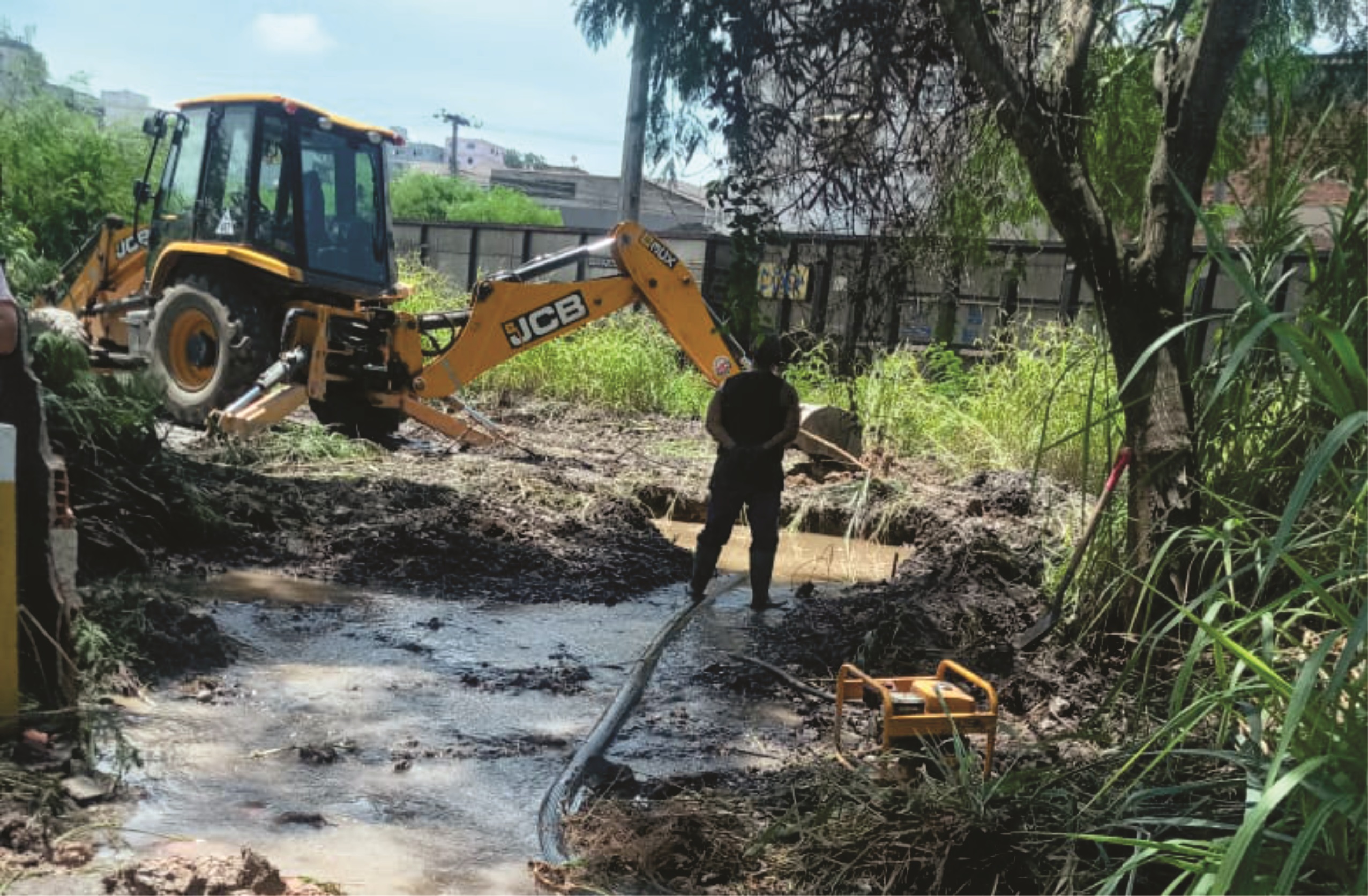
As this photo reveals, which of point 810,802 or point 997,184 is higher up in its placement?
point 997,184

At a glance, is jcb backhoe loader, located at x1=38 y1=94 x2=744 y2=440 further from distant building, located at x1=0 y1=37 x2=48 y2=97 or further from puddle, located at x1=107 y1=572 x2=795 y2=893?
distant building, located at x1=0 y1=37 x2=48 y2=97

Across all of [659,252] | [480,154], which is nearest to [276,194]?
[659,252]

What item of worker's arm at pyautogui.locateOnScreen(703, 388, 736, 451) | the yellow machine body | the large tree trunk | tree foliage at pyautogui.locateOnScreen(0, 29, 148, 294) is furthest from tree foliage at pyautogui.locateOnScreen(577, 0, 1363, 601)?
tree foliage at pyautogui.locateOnScreen(0, 29, 148, 294)

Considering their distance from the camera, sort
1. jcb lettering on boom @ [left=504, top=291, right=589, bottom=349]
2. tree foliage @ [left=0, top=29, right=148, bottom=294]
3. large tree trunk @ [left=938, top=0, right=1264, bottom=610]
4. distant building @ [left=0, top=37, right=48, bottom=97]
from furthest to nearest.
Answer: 1. distant building @ [left=0, top=37, right=48, bottom=97]
2. tree foliage @ [left=0, top=29, right=148, bottom=294]
3. jcb lettering on boom @ [left=504, top=291, right=589, bottom=349]
4. large tree trunk @ [left=938, top=0, right=1264, bottom=610]

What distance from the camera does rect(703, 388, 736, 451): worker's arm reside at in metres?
6.76

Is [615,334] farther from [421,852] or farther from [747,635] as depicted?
[421,852]

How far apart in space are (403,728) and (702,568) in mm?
2790

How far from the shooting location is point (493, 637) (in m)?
5.77

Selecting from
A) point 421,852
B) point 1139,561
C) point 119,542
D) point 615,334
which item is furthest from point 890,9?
point 615,334

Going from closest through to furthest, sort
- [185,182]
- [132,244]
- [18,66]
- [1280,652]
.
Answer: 1. [1280,652]
2. [185,182]
3. [132,244]
4. [18,66]

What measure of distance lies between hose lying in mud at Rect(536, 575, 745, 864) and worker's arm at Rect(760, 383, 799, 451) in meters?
1.12

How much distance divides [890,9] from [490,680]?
12.1ft

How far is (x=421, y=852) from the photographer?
129 inches

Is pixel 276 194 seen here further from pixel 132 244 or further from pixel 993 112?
pixel 993 112
